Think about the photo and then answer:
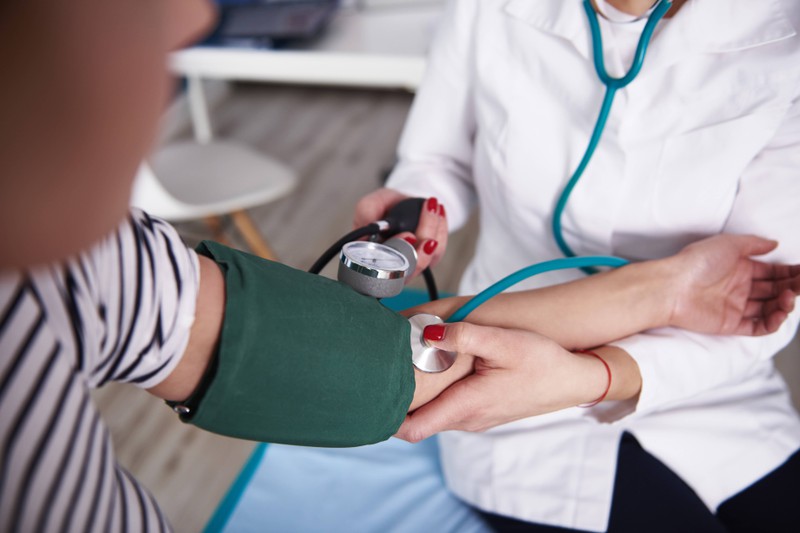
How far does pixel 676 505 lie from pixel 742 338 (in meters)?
0.24

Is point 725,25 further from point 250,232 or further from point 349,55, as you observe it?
point 250,232

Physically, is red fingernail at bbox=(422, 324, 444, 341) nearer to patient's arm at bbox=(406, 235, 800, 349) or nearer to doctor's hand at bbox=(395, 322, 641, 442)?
doctor's hand at bbox=(395, 322, 641, 442)

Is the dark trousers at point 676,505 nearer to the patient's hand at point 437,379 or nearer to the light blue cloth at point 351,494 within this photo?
the light blue cloth at point 351,494

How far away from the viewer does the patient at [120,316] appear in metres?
0.27

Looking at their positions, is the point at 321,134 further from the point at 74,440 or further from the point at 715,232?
the point at 74,440

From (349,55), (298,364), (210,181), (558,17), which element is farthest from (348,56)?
(298,364)

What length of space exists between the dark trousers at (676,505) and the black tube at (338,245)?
0.45 meters

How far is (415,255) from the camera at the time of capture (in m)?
0.77

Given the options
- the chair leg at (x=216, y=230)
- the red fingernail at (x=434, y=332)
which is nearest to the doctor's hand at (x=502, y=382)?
the red fingernail at (x=434, y=332)

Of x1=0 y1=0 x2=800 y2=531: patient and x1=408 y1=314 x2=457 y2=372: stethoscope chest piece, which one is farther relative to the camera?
x1=408 y1=314 x2=457 y2=372: stethoscope chest piece

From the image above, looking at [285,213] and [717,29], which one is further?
[285,213]

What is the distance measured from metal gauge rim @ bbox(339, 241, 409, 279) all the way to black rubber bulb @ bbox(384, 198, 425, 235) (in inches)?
4.4

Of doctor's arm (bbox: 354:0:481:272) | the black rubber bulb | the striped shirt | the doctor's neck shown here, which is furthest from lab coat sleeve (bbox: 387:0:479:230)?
the striped shirt

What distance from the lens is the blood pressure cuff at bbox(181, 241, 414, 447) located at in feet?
1.62
